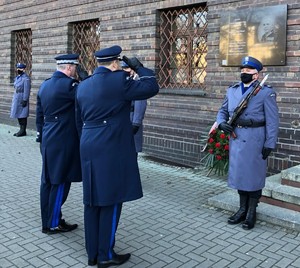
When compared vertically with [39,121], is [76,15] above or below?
above

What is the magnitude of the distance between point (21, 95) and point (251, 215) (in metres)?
7.55

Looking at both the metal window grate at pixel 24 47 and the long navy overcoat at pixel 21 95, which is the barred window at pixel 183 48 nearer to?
the long navy overcoat at pixel 21 95

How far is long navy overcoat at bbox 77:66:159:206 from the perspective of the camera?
339 centimetres

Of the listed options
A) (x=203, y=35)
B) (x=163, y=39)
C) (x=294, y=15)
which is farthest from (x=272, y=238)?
(x=163, y=39)

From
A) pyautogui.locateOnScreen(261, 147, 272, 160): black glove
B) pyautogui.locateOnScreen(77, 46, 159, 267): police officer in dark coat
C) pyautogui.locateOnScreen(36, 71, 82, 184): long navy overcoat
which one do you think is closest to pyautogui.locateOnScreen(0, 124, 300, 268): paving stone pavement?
pyautogui.locateOnScreen(77, 46, 159, 267): police officer in dark coat

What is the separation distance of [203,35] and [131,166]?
4.53m

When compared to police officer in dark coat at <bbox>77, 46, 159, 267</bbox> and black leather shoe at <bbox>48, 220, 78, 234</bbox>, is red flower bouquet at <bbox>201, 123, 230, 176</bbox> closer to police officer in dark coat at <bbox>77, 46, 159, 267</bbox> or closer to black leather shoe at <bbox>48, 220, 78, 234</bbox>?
black leather shoe at <bbox>48, 220, 78, 234</bbox>

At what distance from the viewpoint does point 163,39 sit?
26.5ft

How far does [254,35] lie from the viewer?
250 inches

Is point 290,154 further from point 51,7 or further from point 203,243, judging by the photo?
point 51,7

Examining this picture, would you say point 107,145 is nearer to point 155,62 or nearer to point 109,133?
point 109,133

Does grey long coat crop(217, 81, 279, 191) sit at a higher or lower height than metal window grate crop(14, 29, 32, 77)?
lower

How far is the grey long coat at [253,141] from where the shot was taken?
430 centimetres

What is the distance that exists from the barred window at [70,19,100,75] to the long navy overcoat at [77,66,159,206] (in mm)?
6313
